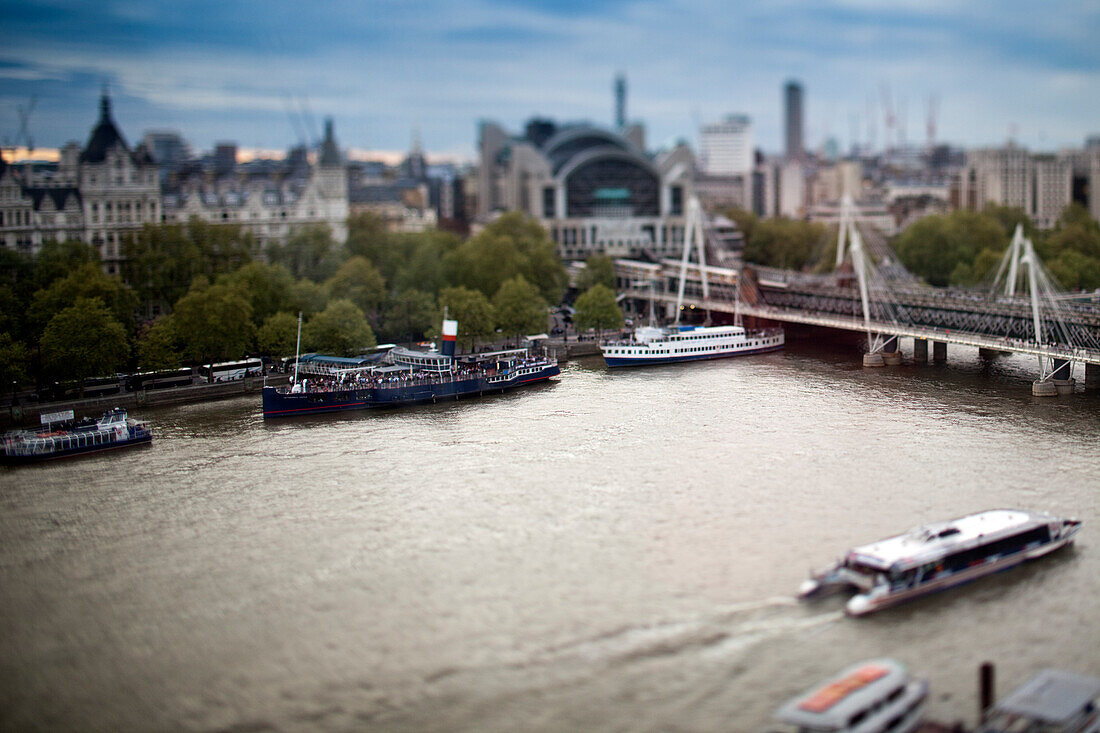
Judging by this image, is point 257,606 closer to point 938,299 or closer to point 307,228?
point 938,299

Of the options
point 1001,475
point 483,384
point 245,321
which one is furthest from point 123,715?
point 245,321

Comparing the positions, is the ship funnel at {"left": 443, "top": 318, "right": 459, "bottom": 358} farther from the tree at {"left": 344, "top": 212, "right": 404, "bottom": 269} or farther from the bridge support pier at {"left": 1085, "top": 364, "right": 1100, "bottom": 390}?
the tree at {"left": 344, "top": 212, "right": 404, "bottom": 269}

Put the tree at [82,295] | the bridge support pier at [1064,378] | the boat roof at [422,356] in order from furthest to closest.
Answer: the tree at [82,295] < the boat roof at [422,356] < the bridge support pier at [1064,378]

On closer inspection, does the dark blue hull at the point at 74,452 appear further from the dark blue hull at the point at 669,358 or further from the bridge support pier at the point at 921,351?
the bridge support pier at the point at 921,351

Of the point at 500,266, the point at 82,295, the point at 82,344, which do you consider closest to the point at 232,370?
the point at 82,344

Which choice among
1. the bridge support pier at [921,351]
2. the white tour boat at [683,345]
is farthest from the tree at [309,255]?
the bridge support pier at [921,351]
